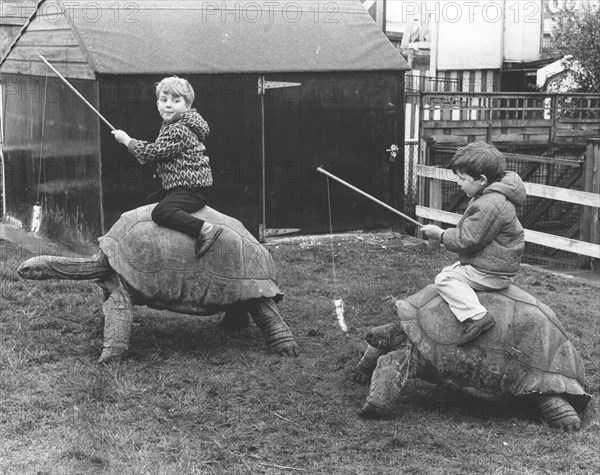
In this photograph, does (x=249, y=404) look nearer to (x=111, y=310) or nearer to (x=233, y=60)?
(x=111, y=310)

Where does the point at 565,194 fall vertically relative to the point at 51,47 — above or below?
below

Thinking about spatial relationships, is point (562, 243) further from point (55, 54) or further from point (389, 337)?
point (55, 54)

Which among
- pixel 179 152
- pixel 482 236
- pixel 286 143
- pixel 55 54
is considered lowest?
pixel 482 236

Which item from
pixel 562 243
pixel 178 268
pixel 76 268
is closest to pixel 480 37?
pixel 562 243

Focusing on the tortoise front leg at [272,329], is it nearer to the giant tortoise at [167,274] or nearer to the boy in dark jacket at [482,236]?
the giant tortoise at [167,274]

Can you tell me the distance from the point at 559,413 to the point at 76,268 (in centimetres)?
374

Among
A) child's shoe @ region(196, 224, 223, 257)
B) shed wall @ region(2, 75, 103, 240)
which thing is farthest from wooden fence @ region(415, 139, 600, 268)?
child's shoe @ region(196, 224, 223, 257)

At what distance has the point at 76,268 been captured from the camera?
7027 mm

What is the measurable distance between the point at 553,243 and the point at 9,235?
23.8 feet

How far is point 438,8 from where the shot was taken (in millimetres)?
25172

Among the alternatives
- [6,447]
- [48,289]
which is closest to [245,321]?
[48,289]

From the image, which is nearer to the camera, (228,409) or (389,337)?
(228,409)

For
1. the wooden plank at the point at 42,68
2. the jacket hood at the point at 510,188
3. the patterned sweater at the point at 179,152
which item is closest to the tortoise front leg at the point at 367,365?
the jacket hood at the point at 510,188

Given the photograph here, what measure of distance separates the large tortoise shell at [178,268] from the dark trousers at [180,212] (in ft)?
0.22
